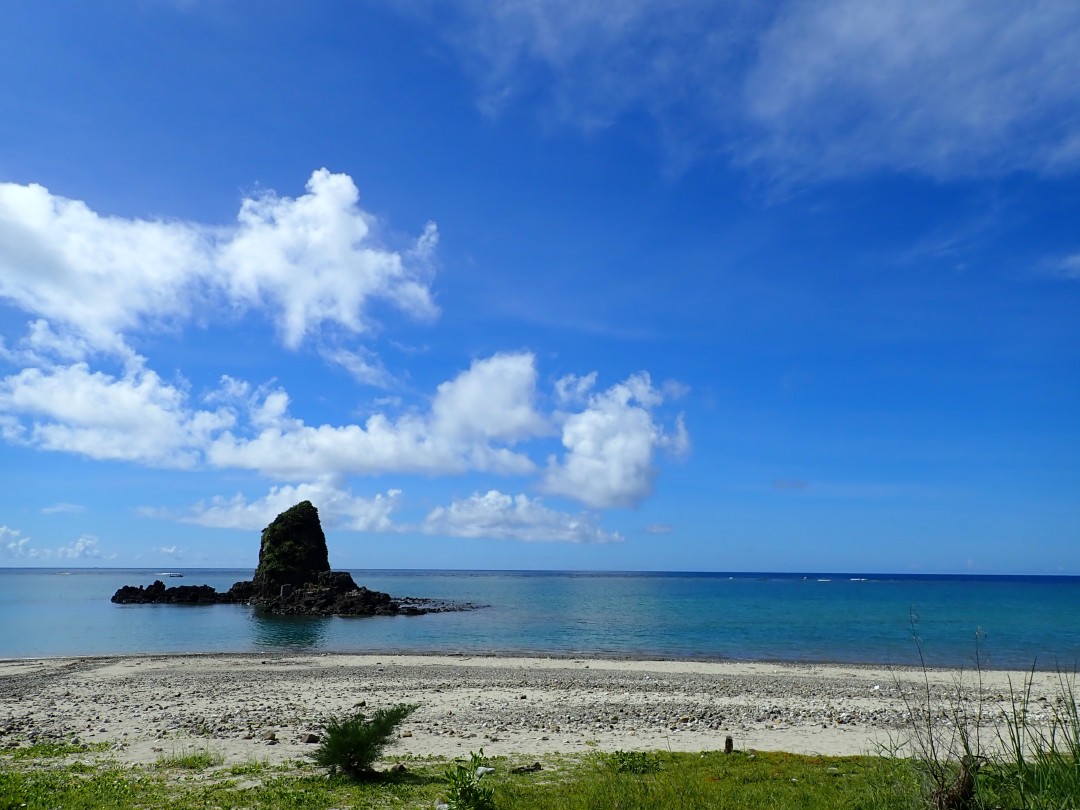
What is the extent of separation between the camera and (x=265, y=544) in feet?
374

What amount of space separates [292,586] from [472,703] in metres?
85.7

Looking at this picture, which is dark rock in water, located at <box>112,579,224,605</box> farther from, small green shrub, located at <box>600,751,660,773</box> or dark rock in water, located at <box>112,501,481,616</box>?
small green shrub, located at <box>600,751,660,773</box>

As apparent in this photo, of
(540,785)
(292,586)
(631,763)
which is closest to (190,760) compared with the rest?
(540,785)

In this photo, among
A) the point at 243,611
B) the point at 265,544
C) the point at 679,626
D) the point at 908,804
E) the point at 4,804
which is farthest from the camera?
the point at 265,544

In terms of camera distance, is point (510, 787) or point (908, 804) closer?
point (908, 804)

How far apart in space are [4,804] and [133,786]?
3.12 meters

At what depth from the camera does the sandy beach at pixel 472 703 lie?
60.4 feet

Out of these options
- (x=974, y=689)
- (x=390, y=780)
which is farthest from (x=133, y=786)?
(x=974, y=689)

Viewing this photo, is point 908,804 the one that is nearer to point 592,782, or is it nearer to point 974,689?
point 592,782

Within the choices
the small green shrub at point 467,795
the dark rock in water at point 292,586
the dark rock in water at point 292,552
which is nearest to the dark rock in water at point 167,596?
the dark rock in water at point 292,586

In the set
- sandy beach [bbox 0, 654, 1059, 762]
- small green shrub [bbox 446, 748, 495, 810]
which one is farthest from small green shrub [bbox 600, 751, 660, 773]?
small green shrub [bbox 446, 748, 495, 810]

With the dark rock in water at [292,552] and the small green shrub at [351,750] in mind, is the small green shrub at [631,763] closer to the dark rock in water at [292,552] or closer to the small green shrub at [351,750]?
the small green shrub at [351,750]

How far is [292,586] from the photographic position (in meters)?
102

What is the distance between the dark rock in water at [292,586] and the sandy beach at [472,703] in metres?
50.4
